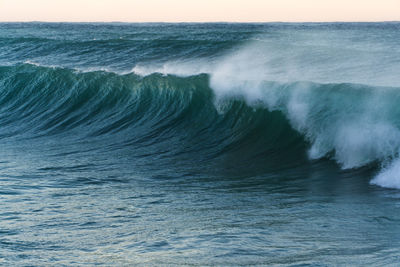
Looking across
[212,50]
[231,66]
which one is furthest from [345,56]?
[212,50]

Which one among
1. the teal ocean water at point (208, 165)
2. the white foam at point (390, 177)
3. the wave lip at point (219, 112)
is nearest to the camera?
the teal ocean water at point (208, 165)

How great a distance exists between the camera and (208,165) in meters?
10.3

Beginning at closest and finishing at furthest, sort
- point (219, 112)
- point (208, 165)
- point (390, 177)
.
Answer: point (390, 177)
point (208, 165)
point (219, 112)

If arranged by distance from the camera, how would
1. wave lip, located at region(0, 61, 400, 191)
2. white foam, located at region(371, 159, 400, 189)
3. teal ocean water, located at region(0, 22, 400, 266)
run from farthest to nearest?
wave lip, located at region(0, 61, 400, 191) < white foam, located at region(371, 159, 400, 189) < teal ocean water, located at region(0, 22, 400, 266)

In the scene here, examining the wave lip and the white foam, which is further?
the wave lip

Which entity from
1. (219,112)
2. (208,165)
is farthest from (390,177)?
(219,112)

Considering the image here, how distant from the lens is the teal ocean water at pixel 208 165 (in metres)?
5.66

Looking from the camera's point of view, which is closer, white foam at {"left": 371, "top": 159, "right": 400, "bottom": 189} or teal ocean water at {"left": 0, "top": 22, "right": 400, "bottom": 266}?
teal ocean water at {"left": 0, "top": 22, "right": 400, "bottom": 266}

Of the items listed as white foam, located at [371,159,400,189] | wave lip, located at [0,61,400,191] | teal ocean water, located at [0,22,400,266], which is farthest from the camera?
wave lip, located at [0,61,400,191]

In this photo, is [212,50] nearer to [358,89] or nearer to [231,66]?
[231,66]

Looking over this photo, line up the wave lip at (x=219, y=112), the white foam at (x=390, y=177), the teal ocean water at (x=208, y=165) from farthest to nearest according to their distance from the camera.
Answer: the wave lip at (x=219, y=112), the white foam at (x=390, y=177), the teal ocean water at (x=208, y=165)

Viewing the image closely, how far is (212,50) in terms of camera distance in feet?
79.0

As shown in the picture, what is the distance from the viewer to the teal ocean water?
18.6 feet

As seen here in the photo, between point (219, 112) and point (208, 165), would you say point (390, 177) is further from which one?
point (219, 112)
